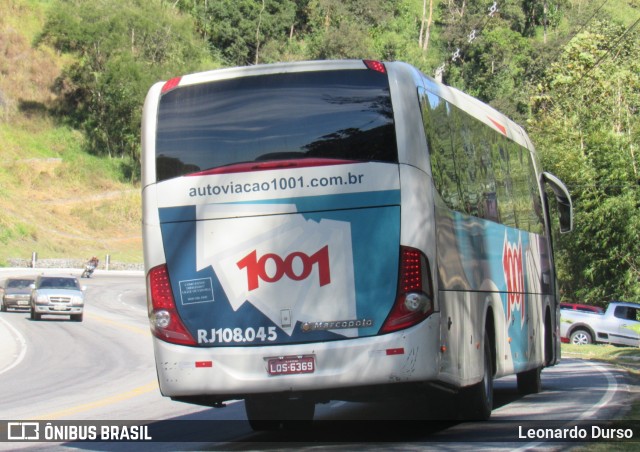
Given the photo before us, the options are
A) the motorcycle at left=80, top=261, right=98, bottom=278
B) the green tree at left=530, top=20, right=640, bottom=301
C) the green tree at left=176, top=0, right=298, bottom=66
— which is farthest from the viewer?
the green tree at left=176, top=0, right=298, bottom=66

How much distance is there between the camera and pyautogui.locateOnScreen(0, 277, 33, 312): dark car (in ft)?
156

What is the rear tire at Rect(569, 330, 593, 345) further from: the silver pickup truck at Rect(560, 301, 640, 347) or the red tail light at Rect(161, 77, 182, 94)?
the red tail light at Rect(161, 77, 182, 94)

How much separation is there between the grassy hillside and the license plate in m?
62.9

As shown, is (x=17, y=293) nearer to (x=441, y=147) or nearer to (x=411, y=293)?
(x=441, y=147)

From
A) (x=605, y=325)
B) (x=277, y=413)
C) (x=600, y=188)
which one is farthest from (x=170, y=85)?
(x=600, y=188)

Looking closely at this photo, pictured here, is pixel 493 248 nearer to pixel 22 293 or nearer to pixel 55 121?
pixel 22 293

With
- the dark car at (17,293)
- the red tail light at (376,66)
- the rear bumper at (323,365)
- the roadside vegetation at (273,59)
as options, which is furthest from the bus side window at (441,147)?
the dark car at (17,293)

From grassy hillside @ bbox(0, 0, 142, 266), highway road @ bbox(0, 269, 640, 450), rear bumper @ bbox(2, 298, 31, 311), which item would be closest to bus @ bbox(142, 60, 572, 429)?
highway road @ bbox(0, 269, 640, 450)

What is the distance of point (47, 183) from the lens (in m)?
81.6

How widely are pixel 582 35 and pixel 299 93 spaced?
188 feet

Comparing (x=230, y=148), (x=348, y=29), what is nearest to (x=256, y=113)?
(x=230, y=148)

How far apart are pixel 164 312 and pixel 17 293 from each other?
39.5 m

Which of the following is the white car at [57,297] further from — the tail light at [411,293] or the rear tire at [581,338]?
the tail light at [411,293]

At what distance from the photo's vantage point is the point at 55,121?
90.2 metres
